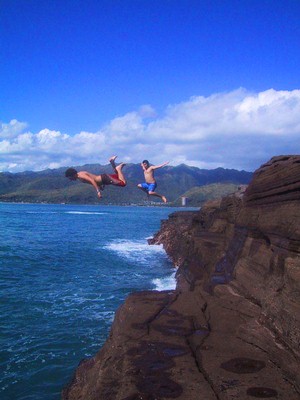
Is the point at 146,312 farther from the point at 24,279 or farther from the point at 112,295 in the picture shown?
the point at 24,279

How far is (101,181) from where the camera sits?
7703mm

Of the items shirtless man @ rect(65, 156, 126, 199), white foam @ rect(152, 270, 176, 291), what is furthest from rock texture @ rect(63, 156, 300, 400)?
white foam @ rect(152, 270, 176, 291)

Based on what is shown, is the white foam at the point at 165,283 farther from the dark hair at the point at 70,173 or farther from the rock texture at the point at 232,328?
the dark hair at the point at 70,173

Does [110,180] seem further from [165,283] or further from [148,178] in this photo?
[165,283]

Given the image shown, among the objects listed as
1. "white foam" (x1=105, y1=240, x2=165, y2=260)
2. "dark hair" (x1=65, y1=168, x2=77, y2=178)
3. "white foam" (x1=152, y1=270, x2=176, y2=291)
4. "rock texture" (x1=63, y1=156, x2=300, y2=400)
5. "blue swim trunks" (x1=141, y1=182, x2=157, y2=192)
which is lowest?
"white foam" (x1=105, y1=240, x2=165, y2=260)

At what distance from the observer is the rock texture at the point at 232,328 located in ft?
25.5

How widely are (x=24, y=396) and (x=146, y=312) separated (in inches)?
246

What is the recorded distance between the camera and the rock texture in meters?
7.76

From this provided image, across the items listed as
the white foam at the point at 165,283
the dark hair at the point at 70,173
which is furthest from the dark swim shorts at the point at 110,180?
the white foam at the point at 165,283

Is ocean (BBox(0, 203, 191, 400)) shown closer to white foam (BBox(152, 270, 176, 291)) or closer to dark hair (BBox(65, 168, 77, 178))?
white foam (BBox(152, 270, 176, 291))

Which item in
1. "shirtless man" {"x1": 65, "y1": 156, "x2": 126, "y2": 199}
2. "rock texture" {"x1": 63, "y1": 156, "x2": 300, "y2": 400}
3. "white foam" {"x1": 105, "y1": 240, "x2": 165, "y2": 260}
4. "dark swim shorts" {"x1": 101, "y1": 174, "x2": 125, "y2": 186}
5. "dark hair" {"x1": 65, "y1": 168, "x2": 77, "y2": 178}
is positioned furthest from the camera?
"white foam" {"x1": 105, "y1": 240, "x2": 165, "y2": 260}

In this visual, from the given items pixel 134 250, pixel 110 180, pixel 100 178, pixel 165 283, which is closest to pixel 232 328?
pixel 110 180

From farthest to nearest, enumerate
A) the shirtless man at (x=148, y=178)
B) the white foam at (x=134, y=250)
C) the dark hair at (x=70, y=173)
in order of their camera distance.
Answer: the white foam at (x=134, y=250)
the shirtless man at (x=148, y=178)
the dark hair at (x=70, y=173)

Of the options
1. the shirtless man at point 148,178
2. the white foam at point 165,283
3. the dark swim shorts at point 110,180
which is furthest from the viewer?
the white foam at point 165,283
